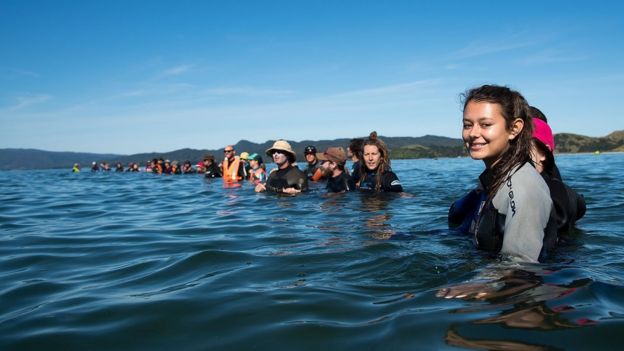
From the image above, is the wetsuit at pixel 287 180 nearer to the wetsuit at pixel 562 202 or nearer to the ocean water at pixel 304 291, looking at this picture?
the ocean water at pixel 304 291

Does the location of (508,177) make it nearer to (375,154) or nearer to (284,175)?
(375,154)

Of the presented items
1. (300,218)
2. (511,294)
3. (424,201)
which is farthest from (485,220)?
(424,201)

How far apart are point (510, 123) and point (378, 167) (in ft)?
21.2

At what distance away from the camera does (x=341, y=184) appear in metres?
11.2

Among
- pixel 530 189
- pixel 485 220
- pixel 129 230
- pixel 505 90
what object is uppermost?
pixel 505 90

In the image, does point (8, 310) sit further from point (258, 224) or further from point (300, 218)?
point (300, 218)

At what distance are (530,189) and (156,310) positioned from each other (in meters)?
2.69

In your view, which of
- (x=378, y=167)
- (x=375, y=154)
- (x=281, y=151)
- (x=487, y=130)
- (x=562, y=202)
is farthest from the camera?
(x=281, y=151)

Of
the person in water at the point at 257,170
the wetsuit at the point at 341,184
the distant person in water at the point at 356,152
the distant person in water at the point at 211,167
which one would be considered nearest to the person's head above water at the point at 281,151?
the wetsuit at the point at 341,184

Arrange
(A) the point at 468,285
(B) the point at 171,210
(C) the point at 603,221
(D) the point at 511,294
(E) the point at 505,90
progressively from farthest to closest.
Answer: (B) the point at 171,210
(C) the point at 603,221
(E) the point at 505,90
(A) the point at 468,285
(D) the point at 511,294

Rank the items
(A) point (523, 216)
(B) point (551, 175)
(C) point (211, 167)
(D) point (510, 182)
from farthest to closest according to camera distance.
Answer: (C) point (211, 167)
(B) point (551, 175)
(D) point (510, 182)
(A) point (523, 216)

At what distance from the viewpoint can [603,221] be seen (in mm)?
6703

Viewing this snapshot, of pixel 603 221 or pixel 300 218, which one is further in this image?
pixel 300 218

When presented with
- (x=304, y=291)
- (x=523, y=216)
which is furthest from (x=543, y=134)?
(x=304, y=291)
